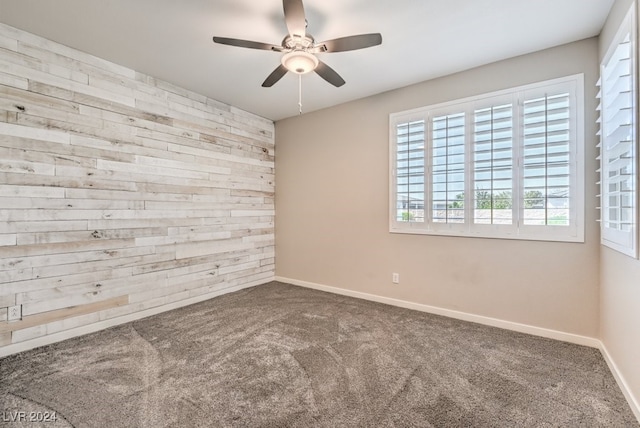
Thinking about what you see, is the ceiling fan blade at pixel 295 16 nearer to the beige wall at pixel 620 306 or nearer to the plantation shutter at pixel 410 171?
the plantation shutter at pixel 410 171

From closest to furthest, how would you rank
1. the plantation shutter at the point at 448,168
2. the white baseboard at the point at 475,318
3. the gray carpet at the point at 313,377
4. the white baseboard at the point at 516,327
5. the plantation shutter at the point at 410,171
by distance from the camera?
the gray carpet at the point at 313,377 → the white baseboard at the point at 516,327 → the white baseboard at the point at 475,318 → the plantation shutter at the point at 448,168 → the plantation shutter at the point at 410,171

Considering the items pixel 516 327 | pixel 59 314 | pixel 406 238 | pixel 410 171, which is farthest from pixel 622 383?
pixel 59 314

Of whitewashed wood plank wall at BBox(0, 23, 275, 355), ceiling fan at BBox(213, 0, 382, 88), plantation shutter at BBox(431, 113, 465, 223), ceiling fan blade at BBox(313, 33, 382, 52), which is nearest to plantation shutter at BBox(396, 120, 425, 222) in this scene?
plantation shutter at BBox(431, 113, 465, 223)

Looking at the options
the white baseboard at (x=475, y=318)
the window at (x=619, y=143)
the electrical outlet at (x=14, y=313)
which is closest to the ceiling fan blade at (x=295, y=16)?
the window at (x=619, y=143)

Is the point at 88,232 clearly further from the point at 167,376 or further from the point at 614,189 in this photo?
the point at 614,189

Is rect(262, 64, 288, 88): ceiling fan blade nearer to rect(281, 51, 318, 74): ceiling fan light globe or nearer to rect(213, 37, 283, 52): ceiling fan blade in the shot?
rect(281, 51, 318, 74): ceiling fan light globe

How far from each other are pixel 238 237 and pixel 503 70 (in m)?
3.66

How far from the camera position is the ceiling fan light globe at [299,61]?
6.99 ft

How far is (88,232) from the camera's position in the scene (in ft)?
8.96

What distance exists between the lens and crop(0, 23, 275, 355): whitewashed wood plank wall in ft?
7.75

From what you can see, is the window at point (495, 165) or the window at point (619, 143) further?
the window at point (495, 165)

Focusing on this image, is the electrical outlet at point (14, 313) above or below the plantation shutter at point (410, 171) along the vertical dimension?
below

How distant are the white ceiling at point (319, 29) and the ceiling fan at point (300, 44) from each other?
0.28 m

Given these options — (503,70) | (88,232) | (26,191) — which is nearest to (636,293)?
(503,70)
